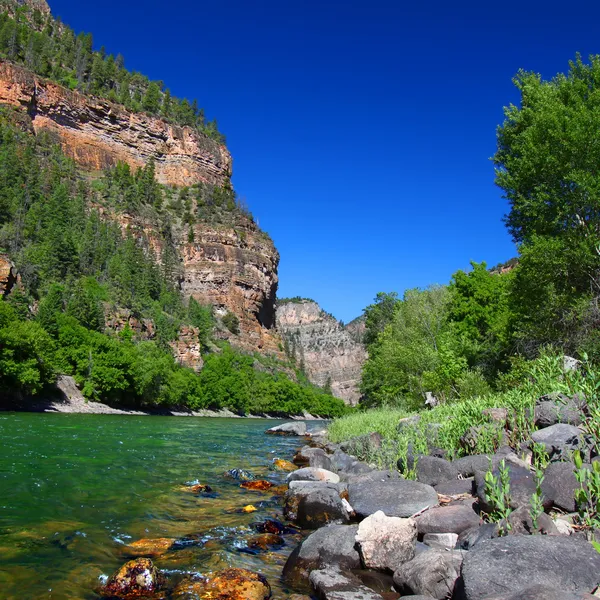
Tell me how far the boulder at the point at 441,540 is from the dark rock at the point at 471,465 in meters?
2.64

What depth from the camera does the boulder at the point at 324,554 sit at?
7.41 m

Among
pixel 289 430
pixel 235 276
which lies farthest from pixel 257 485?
pixel 235 276

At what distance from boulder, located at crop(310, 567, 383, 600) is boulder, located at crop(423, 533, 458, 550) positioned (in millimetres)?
1294

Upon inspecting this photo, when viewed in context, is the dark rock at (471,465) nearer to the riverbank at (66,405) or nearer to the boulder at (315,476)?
the boulder at (315,476)

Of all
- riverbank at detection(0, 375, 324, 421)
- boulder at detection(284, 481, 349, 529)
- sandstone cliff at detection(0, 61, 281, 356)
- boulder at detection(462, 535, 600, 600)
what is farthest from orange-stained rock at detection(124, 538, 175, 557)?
sandstone cliff at detection(0, 61, 281, 356)

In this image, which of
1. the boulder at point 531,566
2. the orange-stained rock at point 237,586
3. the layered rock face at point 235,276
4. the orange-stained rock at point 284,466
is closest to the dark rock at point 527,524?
the boulder at point 531,566

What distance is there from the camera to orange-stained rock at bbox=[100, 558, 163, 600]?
6551mm

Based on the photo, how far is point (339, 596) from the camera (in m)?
6.28

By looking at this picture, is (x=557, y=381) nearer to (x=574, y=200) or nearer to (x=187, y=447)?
(x=574, y=200)

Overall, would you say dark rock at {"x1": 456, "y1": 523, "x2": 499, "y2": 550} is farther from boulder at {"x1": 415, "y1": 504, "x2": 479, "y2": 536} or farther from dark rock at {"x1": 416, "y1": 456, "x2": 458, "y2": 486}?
dark rock at {"x1": 416, "y1": 456, "x2": 458, "y2": 486}

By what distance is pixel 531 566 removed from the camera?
513cm

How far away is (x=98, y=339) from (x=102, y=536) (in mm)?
62327

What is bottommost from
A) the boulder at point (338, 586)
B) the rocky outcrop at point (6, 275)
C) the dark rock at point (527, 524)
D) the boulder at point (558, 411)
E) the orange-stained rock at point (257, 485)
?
the orange-stained rock at point (257, 485)

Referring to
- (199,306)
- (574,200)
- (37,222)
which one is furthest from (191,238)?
(574,200)
